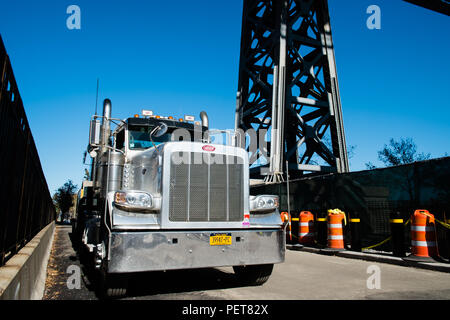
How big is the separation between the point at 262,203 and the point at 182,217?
1.51 m

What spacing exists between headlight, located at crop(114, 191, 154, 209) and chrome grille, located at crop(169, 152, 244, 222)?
356 millimetres

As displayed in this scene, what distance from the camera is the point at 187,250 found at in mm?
4602

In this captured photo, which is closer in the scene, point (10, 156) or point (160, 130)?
point (10, 156)

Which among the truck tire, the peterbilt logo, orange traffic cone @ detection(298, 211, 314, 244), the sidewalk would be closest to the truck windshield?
the peterbilt logo

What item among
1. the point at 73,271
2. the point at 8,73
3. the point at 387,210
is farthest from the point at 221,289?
the point at 387,210

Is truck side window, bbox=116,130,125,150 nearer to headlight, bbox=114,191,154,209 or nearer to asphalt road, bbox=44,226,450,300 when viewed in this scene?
headlight, bbox=114,191,154,209

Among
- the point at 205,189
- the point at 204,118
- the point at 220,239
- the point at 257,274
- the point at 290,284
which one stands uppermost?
the point at 204,118

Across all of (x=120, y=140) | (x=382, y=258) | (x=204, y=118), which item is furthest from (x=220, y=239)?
(x=382, y=258)

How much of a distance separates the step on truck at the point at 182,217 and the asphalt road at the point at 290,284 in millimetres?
485

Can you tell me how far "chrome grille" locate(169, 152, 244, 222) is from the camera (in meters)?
4.86

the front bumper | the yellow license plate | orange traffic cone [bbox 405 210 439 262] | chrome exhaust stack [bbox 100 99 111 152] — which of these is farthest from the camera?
orange traffic cone [bbox 405 210 439 262]

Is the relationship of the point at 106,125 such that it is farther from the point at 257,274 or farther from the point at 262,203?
the point at 257,274

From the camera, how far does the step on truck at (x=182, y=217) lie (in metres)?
4.38

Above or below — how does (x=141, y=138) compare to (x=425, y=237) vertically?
above
